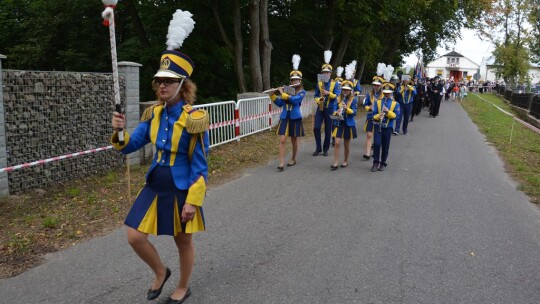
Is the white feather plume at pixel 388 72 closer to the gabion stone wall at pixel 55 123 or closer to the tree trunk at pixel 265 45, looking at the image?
the gabion stone wall at pixel 55 123

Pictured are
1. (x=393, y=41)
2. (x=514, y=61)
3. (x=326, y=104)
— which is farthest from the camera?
(x=514, y=61)

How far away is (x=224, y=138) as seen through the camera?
1167 centimetres

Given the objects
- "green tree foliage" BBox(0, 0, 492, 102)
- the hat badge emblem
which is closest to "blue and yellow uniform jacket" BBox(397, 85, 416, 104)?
"green tree foliage" BBox(0, 0, 492, 102)

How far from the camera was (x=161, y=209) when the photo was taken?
3.37 m

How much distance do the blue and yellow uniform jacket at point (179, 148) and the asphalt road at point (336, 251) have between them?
111 centimetres

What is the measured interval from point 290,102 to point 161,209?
6.02 m

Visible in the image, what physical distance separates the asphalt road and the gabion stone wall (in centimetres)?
242

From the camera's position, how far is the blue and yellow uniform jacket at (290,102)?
9008 millimetres

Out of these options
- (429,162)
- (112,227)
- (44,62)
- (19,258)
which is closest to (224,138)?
(429,162)

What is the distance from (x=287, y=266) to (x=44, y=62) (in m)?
26.3

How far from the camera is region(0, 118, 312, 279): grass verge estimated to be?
189 inches

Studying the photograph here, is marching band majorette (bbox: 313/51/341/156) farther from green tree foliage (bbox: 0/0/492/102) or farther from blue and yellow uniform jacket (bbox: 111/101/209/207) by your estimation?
green tree foliage (bbox: 0/0/492/102)

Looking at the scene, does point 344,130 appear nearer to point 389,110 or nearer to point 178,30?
point 389,110

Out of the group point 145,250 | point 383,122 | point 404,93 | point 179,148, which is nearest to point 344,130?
point 383,122
